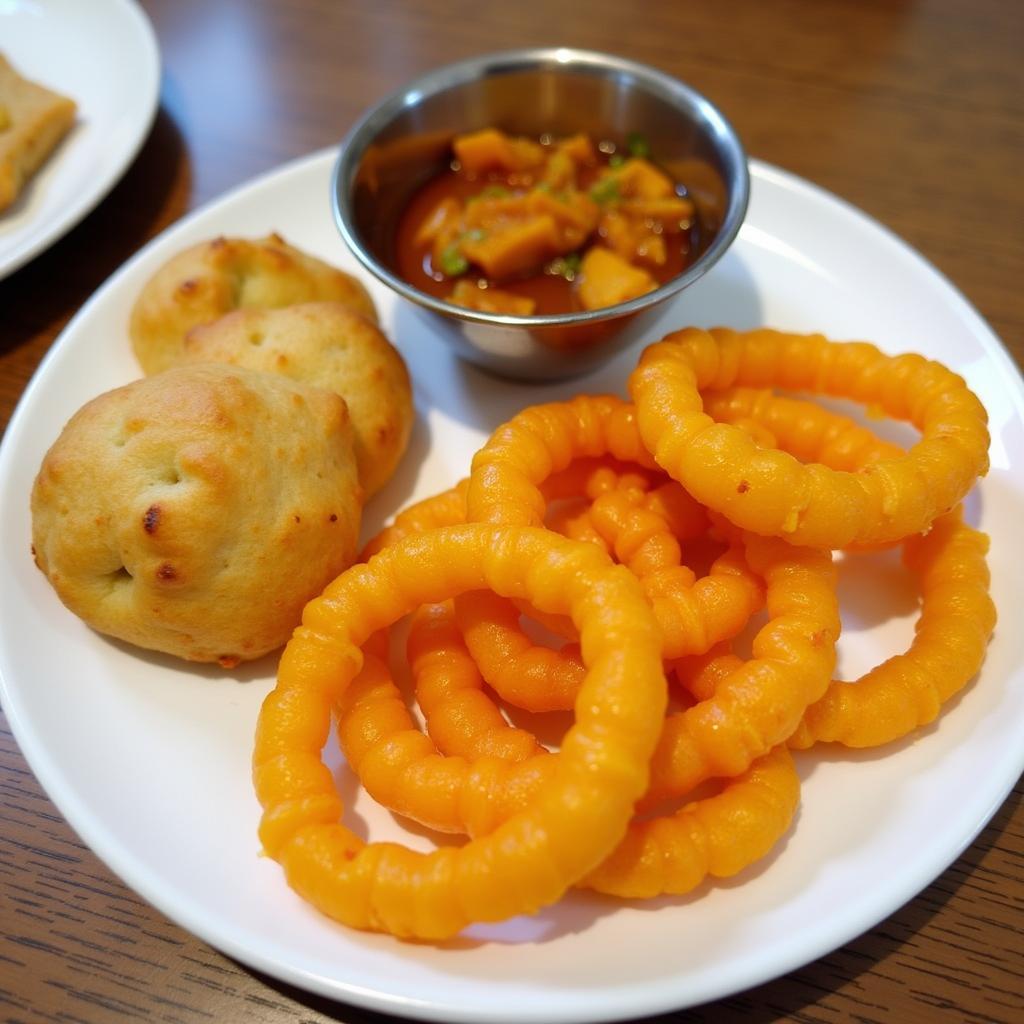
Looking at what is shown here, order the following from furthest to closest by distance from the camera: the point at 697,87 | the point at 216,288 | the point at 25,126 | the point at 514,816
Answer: the point at 697,87, the point at 25,126, the point at 216,288, the point at 514,816

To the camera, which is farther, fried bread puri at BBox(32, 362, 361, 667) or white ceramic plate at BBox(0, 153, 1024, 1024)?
fried bread puri at BBox(32, 362, 361, 667)

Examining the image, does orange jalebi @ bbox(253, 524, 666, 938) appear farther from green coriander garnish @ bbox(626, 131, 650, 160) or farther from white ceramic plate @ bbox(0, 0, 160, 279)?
white ceramic plate @ bbox(0, 0, 160, 279)

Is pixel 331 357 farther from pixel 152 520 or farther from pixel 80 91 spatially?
pixel 80 91

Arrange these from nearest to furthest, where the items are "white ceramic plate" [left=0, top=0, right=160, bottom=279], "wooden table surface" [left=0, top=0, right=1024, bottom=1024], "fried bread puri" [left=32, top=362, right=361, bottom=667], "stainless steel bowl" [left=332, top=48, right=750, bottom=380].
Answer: "wooden table surface" [left=0, top=0, right=1024, bottom=1024] < "fried bread puri" [left=32, top=362, right=361, bottom=667] < "stainless steel bowl" [left=332, top=48, right=750, bottom=380] < "white ceramic plate" [left=0, top=0, right=160, bottom=279]

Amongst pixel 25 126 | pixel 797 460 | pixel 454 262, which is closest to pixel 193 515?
pixel 454 262

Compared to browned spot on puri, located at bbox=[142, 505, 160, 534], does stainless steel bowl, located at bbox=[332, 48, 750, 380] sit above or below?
above

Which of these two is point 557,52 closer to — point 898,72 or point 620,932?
point 898,72

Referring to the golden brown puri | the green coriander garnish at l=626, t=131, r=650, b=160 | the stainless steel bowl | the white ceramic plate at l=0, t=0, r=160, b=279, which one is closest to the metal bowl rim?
the stainless steel bowl
